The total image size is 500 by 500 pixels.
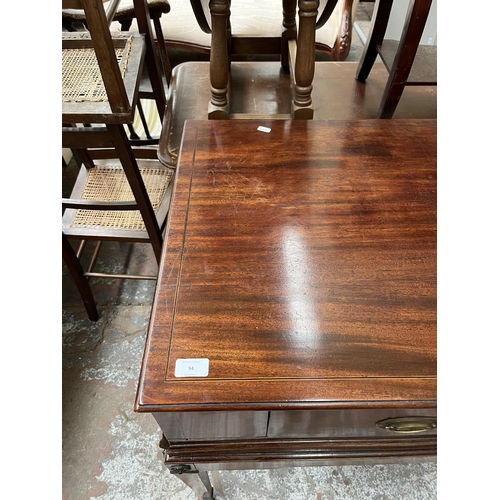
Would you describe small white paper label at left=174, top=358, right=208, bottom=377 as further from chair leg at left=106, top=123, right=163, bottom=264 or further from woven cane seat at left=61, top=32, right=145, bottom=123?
woven cane seat at left=61, top=32, right=145, bottom=123

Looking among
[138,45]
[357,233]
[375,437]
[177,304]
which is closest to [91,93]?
[138,45]

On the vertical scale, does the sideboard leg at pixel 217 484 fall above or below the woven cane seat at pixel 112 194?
below

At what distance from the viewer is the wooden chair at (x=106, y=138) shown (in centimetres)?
78

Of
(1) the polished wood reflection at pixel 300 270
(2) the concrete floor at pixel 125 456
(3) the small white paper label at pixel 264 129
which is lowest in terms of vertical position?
(2) the concrete floor at pixel 125 456

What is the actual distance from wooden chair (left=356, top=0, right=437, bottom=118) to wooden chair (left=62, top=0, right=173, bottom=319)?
0.65 metres

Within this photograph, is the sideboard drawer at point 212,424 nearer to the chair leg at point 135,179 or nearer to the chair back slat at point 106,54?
the chair leg at point 135,179

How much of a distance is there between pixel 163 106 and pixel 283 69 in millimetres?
443

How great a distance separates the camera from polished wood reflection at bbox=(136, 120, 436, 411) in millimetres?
→ 548

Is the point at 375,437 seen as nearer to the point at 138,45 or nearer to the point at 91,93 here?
the point at 91,93

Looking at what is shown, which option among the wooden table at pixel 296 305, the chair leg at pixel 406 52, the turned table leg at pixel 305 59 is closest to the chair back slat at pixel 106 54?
the wooden table at pixel 296 305

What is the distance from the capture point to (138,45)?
39.0 inches

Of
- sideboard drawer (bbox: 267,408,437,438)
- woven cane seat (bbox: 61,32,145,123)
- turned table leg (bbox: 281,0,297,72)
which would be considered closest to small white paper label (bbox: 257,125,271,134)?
woven cane seat (bbox: 61,32,145,123)

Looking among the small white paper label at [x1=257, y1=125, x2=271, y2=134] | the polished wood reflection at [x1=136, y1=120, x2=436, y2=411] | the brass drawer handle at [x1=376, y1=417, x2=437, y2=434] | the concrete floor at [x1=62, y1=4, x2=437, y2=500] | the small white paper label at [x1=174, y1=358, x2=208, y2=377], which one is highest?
the small white paper label at [x1=257, y1=125, x2=271, y2=134]

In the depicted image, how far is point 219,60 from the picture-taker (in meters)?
0.96
